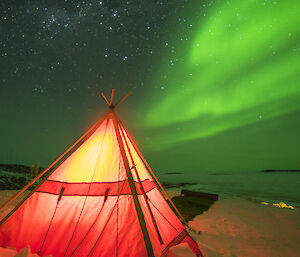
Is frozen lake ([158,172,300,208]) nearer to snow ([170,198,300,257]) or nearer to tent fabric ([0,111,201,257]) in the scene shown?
snow ([170,198,300,257])

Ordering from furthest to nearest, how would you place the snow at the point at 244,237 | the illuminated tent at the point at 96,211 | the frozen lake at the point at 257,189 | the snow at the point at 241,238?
the frozen lake at the point at 257,189 → the snow at the point at 244,237 → the snow at the point at 241,238 → the illuminated tent at the point at 96,211

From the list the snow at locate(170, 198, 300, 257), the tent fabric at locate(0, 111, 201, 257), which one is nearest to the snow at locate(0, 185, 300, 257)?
the snow at locate(170, 198, 300, 257)

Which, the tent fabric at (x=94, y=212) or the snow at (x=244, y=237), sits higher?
the tent fabric at (x=94, y=212)

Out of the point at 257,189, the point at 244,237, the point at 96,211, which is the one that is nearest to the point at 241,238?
the point at 244,237

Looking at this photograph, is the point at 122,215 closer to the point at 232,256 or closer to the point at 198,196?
the point at 232,256

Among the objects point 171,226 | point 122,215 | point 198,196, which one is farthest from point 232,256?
point 198,196

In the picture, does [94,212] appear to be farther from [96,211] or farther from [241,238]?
[241,238]

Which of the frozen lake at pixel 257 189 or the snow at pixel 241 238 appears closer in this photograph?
the snow at pixel 241 238

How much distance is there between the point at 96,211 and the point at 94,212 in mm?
42

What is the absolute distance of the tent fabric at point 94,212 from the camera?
2930mm

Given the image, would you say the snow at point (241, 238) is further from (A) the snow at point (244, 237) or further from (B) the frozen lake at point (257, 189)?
(B) the frozen lake at point (257, 189)

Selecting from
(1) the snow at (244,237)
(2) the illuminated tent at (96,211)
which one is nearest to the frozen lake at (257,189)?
(1) the snow at (244,237)

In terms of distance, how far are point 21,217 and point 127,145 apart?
257 cm

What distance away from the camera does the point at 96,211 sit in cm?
334
